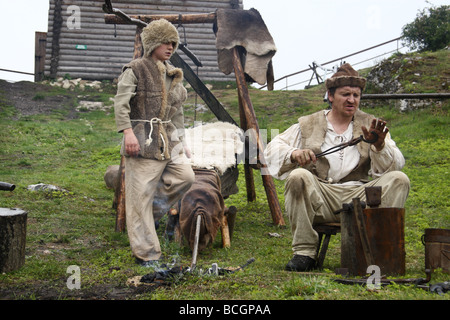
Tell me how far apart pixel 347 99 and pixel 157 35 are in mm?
1907

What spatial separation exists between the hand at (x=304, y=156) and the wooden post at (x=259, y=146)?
241 cm

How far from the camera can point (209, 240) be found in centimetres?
501

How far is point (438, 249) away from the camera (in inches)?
153

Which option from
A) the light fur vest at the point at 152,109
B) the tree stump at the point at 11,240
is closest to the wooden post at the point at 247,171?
the light fur vest at the point at 152,109

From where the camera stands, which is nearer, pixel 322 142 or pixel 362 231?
pixel 362 231

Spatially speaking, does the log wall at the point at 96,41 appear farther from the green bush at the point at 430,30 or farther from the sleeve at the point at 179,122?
the sleeve at the point at 179,122

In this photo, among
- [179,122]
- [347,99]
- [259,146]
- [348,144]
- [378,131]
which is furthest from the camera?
[259,146]

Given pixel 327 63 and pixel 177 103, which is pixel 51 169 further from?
pixel 327 63

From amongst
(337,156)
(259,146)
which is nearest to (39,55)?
(259,146)

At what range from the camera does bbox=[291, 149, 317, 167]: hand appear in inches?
173

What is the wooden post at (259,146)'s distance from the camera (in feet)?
22.8

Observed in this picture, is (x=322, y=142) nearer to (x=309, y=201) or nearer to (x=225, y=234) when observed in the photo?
(x=309, y=201)

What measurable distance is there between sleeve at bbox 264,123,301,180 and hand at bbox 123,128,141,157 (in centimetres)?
126
